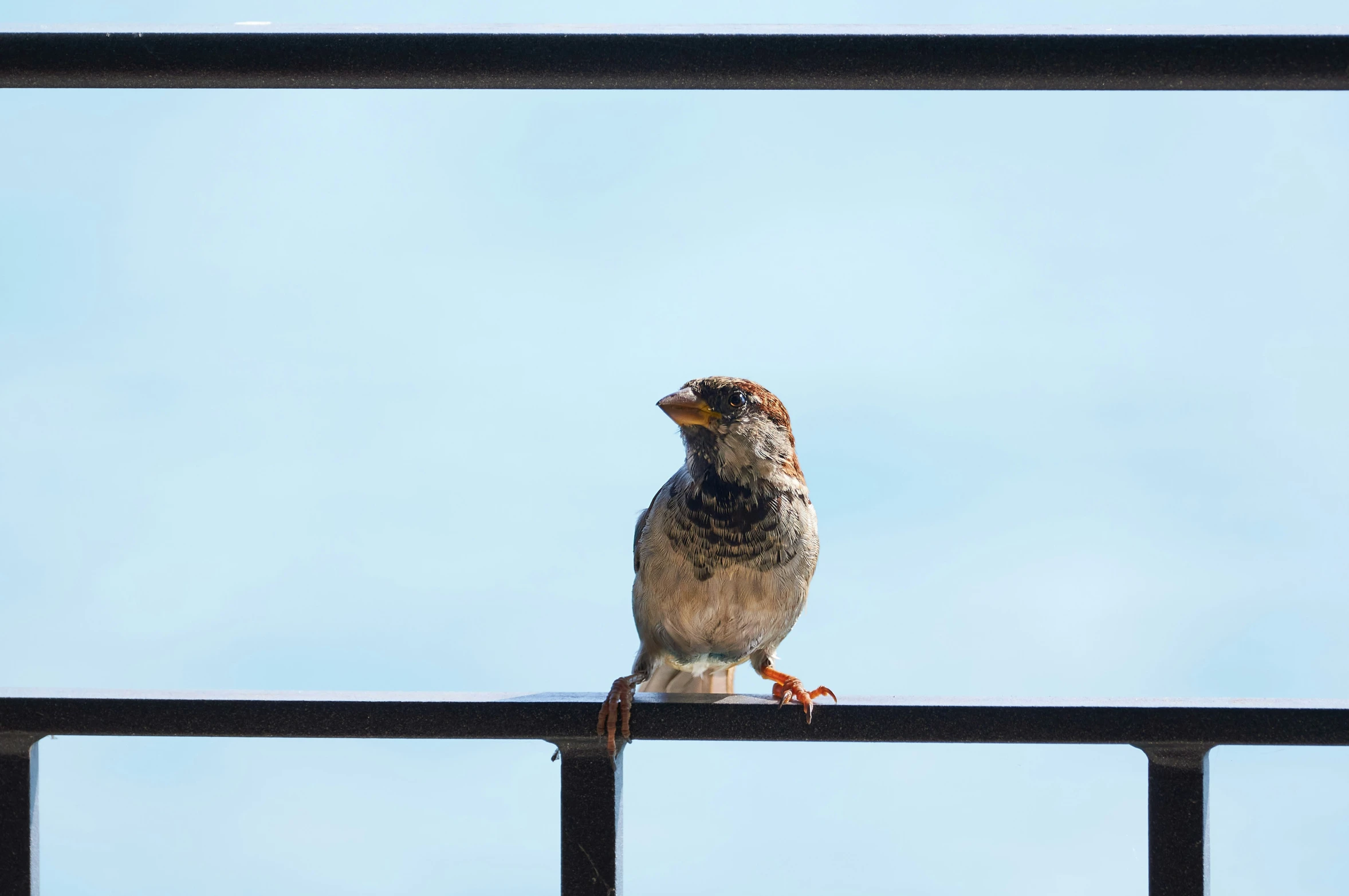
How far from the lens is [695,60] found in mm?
640

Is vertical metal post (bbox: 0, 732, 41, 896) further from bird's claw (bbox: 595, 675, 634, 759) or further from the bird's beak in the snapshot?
the bird's beak

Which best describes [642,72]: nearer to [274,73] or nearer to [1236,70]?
[274,73]

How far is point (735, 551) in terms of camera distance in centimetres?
127

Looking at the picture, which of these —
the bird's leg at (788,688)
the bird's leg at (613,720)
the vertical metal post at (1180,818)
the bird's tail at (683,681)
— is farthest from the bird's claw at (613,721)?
the bird's tail at (683,681)

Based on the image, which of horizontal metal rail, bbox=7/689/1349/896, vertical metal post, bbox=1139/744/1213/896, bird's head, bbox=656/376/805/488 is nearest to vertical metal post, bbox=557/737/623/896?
horizontal metal rail, bbox=7/689/1349/896

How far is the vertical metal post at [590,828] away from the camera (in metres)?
0.67

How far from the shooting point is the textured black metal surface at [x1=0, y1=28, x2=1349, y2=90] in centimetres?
63

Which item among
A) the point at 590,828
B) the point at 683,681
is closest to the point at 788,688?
the point at 683,681

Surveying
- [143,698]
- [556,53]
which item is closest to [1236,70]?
[556,53]

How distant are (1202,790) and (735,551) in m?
0.67

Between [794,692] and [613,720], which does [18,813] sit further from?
[794,692]

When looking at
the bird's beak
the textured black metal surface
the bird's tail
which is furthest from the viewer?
the bird's tail

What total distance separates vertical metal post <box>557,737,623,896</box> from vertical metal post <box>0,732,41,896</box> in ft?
1.06

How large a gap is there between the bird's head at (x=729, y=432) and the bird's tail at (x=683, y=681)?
0.94ft
